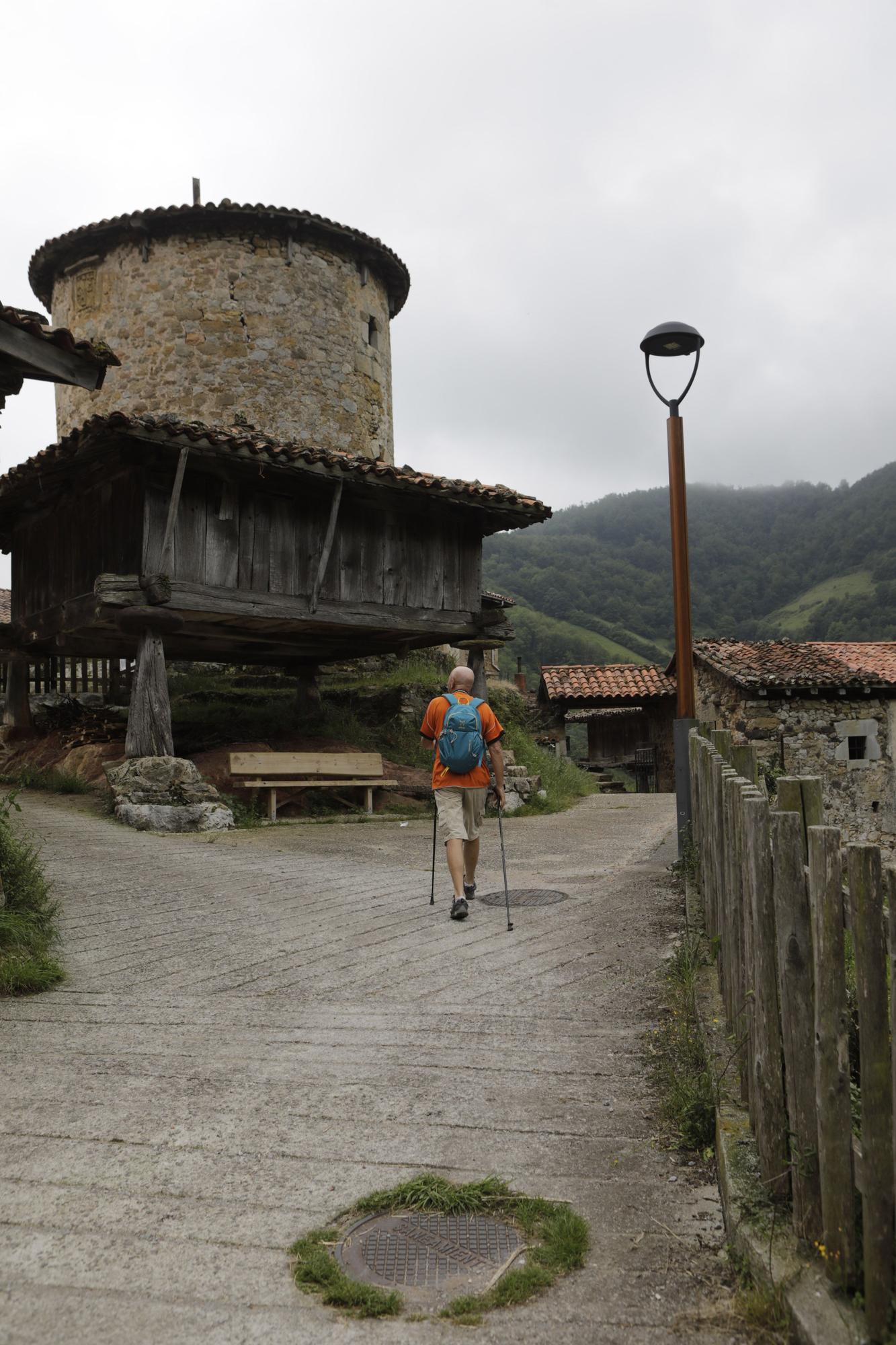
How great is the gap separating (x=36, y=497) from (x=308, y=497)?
11.3 ft

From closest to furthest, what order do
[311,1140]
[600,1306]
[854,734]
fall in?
[600,1306], [311,1140], [854,734]

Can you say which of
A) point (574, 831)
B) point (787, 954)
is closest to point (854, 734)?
point (574, 831)

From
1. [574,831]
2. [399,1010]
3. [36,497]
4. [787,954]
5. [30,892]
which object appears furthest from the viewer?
[36,497]

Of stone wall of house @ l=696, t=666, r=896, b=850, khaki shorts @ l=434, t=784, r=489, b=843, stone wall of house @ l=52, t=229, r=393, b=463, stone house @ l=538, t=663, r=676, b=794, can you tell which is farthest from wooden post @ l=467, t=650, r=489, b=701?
stone house @ l=538, t=663, r=676, b=794

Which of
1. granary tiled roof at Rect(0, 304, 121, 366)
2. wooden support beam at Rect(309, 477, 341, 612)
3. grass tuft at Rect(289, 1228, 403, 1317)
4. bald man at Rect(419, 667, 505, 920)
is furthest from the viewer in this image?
wooden support beam at Rect(309, 477, 341, 612)

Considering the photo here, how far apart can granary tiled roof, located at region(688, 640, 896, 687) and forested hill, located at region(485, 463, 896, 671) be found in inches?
1242

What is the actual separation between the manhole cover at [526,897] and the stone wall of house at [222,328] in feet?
38.6

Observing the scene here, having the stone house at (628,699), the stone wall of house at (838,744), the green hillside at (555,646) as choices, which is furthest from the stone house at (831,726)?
the green hillside at (555,646)

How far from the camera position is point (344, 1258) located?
233 cm

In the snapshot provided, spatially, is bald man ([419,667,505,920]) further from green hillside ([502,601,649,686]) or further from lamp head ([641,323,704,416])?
green hillside ([502,601,649,686])

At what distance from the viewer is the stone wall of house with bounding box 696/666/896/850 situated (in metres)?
22.0

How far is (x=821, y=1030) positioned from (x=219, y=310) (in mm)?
17309

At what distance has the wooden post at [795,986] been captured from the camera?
2154 mm

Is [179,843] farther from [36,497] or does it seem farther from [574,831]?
[36,497]
